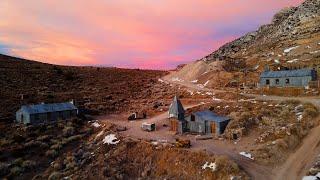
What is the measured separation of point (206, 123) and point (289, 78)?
36.9 meters

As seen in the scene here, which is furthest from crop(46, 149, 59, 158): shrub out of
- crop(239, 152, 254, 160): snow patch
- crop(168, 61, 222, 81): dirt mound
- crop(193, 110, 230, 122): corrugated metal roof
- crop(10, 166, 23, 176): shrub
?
crop(168, 61, 222, 81): dirt mound

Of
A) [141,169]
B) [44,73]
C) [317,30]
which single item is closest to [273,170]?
[141,169]

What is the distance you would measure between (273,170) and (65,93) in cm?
7349

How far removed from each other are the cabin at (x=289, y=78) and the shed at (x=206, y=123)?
107 feet

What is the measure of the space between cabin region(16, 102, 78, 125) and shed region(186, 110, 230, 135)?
2783 centimetres

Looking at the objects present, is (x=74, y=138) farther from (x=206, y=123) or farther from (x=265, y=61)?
(x=265, y=61)

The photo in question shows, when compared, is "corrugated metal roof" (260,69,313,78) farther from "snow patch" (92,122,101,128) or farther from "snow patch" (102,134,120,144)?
"snow patch" (102,134,120,144)

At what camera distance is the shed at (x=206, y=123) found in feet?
183

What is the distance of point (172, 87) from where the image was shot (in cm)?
10781

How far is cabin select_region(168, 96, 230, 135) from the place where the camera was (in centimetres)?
5606

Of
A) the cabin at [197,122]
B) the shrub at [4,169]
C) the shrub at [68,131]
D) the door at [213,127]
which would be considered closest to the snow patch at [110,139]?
the shrub at [68,131]

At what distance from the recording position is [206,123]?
57031 mm

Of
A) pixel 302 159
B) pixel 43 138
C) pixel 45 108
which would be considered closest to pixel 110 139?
pixel 43 138

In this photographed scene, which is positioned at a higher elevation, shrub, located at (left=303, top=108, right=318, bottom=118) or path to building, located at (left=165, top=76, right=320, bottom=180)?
shrub, located at (left=303, top=108, right=318, bottom=118)
